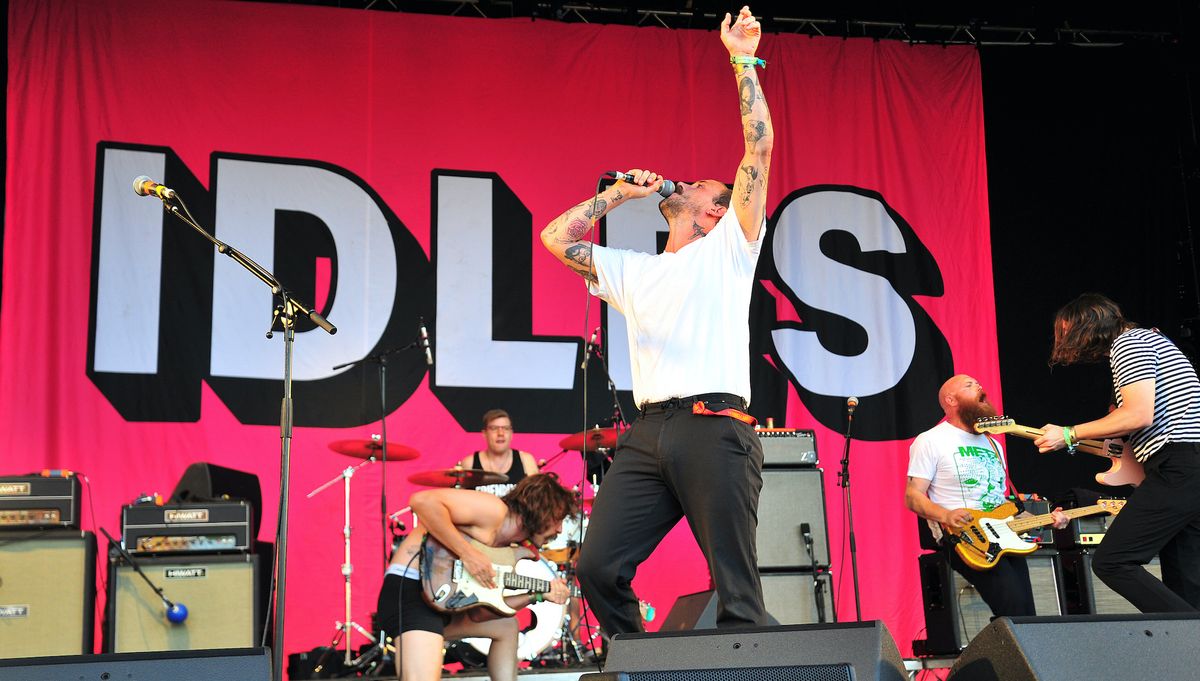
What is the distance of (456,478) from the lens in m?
6.87

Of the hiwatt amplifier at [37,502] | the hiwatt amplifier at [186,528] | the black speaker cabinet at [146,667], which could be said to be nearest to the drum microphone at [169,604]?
the hiwatt amplifier at [186,528]

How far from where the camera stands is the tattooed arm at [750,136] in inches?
137

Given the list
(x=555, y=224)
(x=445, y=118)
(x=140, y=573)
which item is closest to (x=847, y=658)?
(x=555, y=224)

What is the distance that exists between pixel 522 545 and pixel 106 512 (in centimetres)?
309

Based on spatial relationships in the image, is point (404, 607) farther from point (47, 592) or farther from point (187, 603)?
point (47, 592)

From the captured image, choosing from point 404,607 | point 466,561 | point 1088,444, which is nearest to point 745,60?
point 466,561

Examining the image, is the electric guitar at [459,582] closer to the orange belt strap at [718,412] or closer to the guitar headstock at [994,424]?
the orange belt strap at [718,412]

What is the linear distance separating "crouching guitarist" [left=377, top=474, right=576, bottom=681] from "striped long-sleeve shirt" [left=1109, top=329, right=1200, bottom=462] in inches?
96.5

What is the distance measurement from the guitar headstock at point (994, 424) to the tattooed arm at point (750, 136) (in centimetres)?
309

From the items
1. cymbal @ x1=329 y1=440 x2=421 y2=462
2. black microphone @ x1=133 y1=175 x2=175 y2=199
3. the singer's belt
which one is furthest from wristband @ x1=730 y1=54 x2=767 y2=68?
cymbal @ x1=329 y1=440 x2=421 y2=462

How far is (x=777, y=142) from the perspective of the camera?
8.64m

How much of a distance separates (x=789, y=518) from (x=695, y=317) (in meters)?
3.24

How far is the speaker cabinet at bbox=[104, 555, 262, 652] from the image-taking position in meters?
5.60

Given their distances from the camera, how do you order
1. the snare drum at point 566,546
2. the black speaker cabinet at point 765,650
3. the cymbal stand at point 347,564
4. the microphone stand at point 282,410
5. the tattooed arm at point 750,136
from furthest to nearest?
the cymbal stand at point 347,564
the snare drum at point 566,546
the microphone stand at point 282,410
the tattooed arm at point 750,136
the black speaker cabinet at point 765,650
